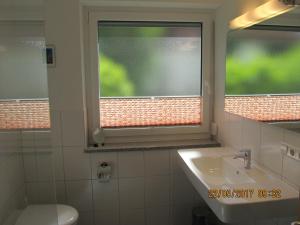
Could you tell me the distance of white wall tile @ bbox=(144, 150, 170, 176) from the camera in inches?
82.0

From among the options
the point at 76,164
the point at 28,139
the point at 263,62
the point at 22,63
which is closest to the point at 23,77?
the point at 22,63

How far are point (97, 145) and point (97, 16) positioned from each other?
106 centimetres

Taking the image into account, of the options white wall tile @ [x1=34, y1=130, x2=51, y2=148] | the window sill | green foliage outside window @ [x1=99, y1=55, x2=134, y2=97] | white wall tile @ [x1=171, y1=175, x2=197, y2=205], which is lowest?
white wall tile @ [x1=171, y1=175, x2=197, y2=205]

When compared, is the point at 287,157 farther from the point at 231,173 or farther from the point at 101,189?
the point at 101,189

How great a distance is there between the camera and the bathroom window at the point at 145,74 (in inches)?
82.5

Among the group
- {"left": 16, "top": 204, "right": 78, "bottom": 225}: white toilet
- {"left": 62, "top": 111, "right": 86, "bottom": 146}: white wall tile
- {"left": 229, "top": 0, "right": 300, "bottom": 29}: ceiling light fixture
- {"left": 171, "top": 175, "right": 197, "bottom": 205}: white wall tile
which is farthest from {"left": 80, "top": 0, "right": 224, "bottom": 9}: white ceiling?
{"left": 16, "top": 204, "right": 78, "bottom": 225}: white toilet

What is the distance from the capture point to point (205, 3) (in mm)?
1999

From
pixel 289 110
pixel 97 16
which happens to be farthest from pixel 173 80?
pixel 289 110

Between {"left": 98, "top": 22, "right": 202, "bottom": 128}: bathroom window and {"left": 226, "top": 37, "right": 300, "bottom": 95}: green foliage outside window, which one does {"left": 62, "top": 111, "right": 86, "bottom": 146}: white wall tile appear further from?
{"left": 226, "top": 37, "right": 300, "bottom": 95}: green foliage outside window

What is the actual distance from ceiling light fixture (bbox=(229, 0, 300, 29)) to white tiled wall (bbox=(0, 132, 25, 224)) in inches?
65.8

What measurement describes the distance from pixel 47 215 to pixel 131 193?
2.20 feet

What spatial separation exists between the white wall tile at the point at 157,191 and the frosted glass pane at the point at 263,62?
3.05ft

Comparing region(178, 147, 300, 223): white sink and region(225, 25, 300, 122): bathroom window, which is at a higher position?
region(225, 25, 300, 122): bathroom window

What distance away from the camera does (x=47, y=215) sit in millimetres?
1772
